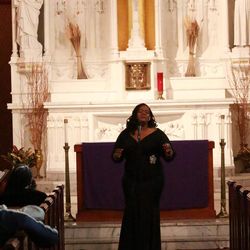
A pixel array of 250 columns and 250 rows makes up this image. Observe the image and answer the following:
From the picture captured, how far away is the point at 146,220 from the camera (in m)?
7.98

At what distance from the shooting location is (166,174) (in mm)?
9703

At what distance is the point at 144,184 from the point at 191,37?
20.3ft

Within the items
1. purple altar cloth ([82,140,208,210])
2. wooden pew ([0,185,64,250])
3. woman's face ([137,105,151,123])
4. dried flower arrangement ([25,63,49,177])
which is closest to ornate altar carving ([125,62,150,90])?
dried flower arrangement ([25,63,49,177])

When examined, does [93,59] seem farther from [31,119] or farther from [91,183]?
[91,183]

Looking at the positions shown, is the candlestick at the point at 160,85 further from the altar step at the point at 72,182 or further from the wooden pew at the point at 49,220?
the wooden pew at the point at 49,220

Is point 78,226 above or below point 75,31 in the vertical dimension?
below

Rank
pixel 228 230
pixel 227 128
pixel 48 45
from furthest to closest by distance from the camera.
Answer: pixel 48 45
pixel 227 128
pixel 228 230

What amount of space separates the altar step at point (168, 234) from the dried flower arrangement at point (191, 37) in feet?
15.2

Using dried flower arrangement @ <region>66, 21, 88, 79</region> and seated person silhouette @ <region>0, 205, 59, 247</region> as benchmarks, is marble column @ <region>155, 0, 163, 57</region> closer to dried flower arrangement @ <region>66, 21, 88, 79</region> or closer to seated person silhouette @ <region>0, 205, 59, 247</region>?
dried flower arrangement @ <region>66, 21, 88, 79</region>

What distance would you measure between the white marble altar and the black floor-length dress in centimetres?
493

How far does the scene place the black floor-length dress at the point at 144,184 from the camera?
7961mm

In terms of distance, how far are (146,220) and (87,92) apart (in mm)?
5888

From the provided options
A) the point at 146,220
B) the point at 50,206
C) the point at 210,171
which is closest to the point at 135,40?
the point at 210,171

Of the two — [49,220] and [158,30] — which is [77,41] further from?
[49,220]
